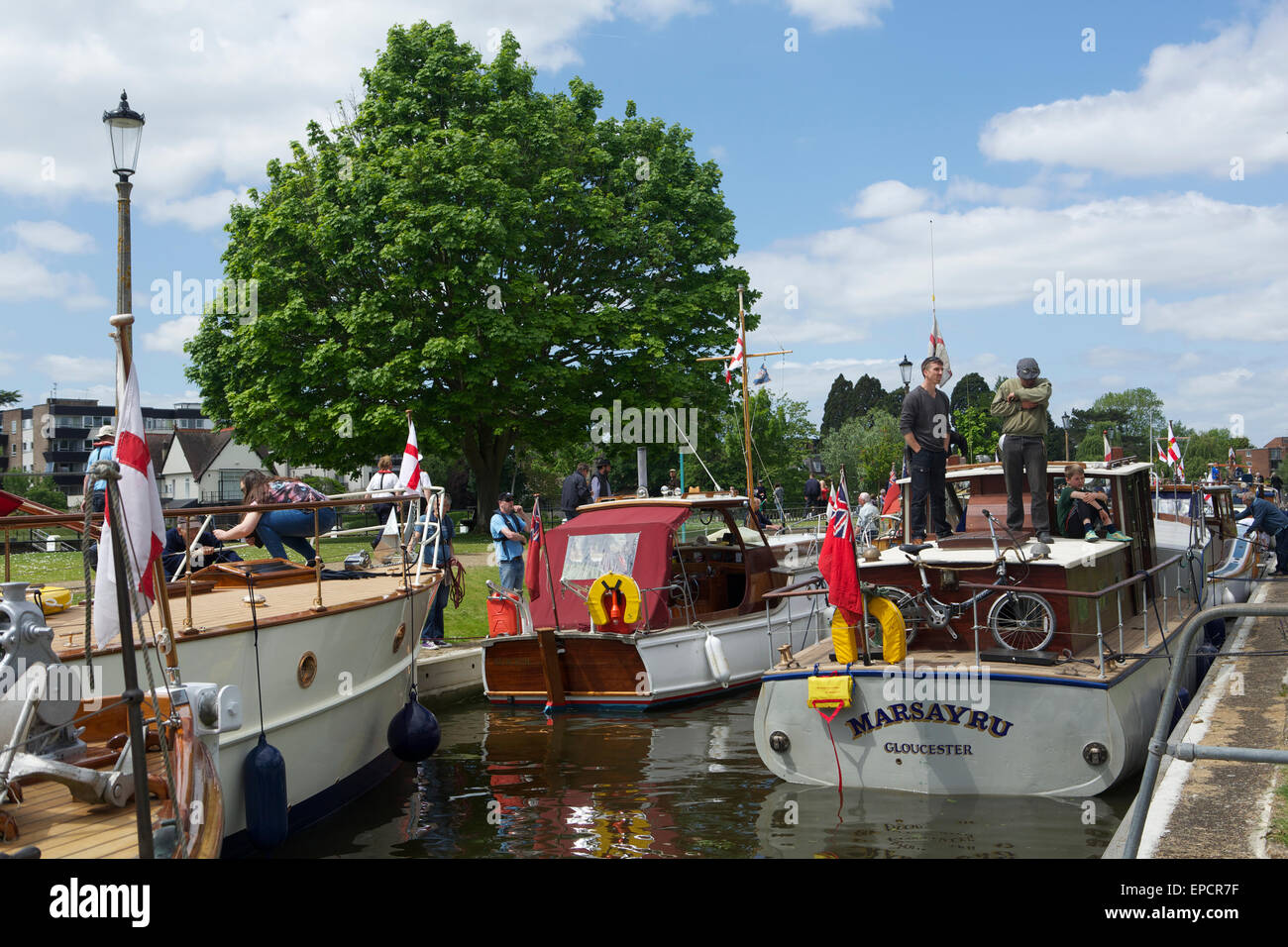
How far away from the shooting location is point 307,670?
343 inches

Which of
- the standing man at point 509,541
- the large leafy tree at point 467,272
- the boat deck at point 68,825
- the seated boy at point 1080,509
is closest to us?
the boat deck at point 68,825

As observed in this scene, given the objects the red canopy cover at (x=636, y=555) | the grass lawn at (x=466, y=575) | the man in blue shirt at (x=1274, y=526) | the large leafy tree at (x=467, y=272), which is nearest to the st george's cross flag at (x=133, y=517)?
the grass lawn at (x=466, y=575)

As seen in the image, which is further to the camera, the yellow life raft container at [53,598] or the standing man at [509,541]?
the standing man at [509,541]

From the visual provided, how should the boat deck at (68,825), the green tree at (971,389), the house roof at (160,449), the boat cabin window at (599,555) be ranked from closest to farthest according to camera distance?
the boat deck at (68,825), the boat cabin window at (599,555), the house roof at (160,449), the green tree at (971,389)

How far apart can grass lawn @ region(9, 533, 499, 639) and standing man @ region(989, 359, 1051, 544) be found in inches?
339

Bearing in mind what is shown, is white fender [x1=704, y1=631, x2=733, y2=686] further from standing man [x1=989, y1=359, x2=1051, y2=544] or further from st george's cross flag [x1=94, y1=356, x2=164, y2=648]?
st george's cross flag [x1=94, y1=356, x2=164, y2=648]

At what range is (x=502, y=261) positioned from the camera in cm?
3080

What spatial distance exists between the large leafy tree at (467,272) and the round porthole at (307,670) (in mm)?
21007

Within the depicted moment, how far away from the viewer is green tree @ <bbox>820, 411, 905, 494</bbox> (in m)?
63.9

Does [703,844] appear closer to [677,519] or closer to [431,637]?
[677,519]

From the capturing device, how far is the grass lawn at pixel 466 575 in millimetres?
16438

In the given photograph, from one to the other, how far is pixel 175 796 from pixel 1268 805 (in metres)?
5.95

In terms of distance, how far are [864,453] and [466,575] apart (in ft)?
159

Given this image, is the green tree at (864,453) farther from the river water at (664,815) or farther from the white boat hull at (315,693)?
the white boat hull at (315,693)
